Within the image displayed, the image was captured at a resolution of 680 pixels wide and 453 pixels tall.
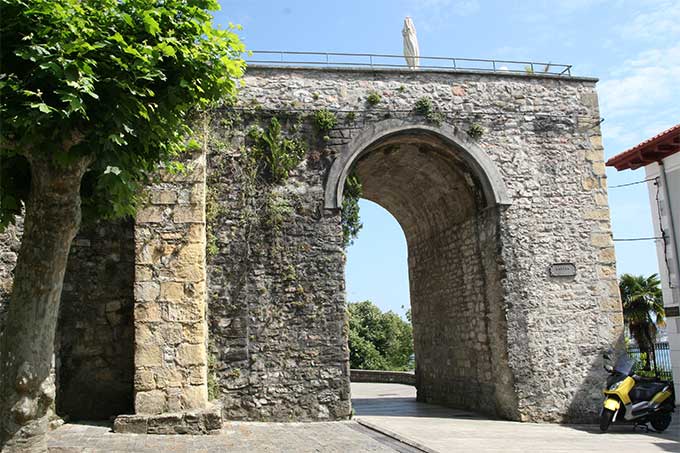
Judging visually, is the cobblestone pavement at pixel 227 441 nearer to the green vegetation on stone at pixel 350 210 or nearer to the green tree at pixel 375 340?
the green vegetation on stone at pixel 350 210

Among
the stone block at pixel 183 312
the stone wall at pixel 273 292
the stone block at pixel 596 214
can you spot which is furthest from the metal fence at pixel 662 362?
the stone block at pixel 183 312

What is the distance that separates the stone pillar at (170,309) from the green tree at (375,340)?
62.2ft

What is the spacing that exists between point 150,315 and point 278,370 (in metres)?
2.36

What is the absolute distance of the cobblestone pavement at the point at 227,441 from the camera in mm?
6570

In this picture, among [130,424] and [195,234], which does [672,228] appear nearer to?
[195,234]

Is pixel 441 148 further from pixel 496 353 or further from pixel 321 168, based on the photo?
pixel 496 353

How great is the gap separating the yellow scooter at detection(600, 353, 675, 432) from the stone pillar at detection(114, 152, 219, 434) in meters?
5.97

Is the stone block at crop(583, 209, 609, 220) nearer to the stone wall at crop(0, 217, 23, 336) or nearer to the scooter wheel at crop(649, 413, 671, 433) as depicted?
the scooter wheel at crop(649, 413, 671, 433)

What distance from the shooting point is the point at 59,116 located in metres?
5.34

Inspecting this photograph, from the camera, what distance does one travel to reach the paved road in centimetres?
758

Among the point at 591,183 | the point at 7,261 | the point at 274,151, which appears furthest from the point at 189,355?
the point at 591,183

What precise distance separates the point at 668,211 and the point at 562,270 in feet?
14.2

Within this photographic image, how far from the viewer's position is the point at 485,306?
1090 centimetres

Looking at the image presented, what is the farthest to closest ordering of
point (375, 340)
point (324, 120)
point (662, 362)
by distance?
point (375, 340), point (662, 362), point (324, 120)
